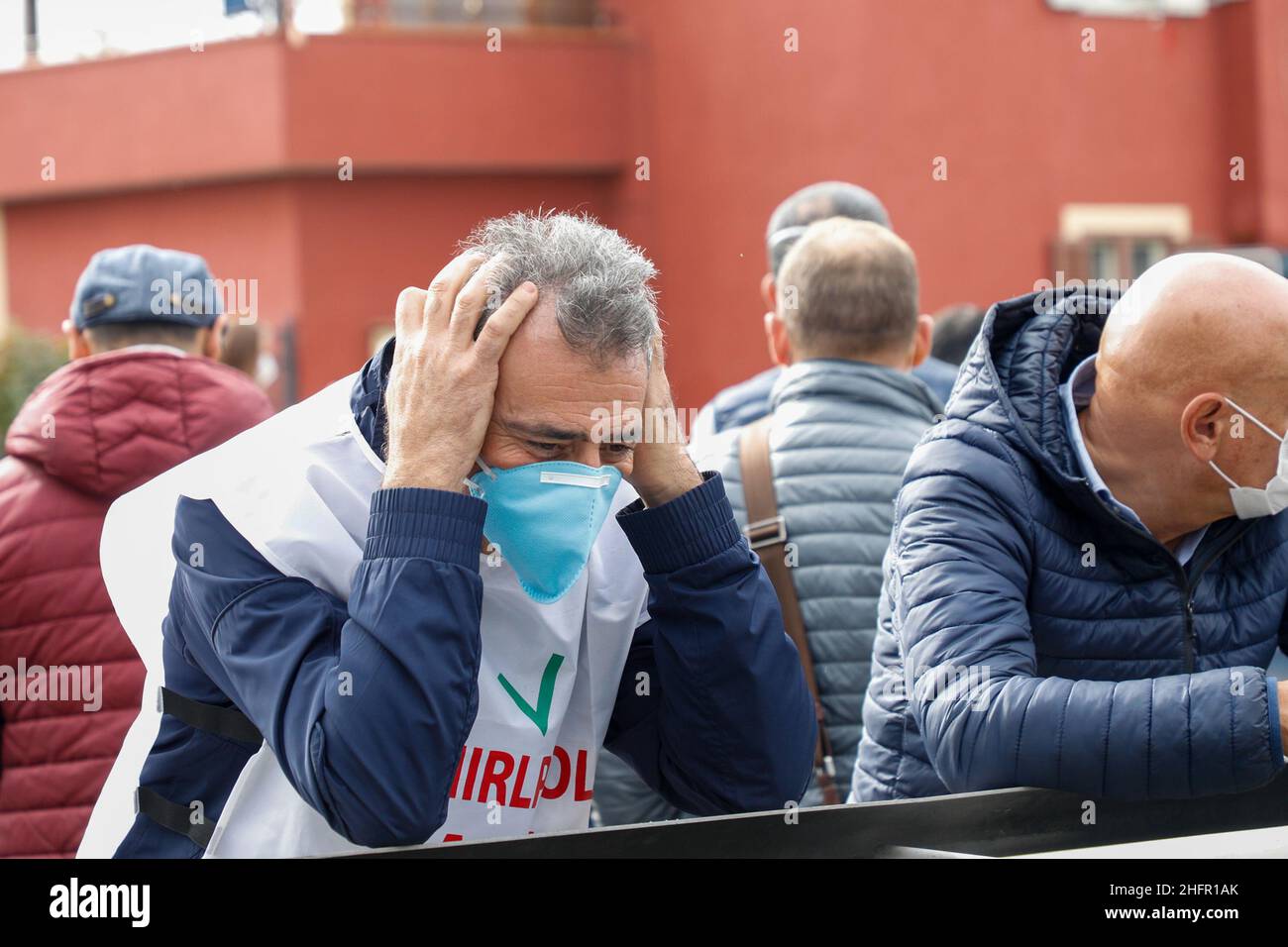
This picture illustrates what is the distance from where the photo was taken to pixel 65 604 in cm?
340

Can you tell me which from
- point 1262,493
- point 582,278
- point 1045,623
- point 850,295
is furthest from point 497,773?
point 850,295

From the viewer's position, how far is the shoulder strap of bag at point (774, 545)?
11.5 ft

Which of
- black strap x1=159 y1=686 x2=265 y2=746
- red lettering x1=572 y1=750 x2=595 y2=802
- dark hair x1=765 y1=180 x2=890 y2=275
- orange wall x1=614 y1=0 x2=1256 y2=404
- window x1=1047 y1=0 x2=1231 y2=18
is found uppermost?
window x1=1047 y1=0 x2=1231 y2=18

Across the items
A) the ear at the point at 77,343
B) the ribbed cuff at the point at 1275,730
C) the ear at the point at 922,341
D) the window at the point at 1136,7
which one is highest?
the window at the point at 1136,7

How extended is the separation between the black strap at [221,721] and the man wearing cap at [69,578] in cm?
126

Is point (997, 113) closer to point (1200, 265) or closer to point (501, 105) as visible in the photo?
point (501, 105)

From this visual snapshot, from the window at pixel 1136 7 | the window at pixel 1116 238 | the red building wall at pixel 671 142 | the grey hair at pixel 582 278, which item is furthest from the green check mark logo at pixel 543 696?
the window at pixel 1136 7

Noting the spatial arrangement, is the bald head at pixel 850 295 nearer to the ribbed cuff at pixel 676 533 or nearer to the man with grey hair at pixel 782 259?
the man with grey hair at pixel 782 259

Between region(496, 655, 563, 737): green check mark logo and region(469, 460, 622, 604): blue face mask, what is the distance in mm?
101

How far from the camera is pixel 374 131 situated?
1591cm

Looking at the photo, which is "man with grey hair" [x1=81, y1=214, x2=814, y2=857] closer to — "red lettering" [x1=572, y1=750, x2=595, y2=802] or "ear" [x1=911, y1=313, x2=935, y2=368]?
"red lettering" [x1=572, y1=750, x2=595, y2=802]

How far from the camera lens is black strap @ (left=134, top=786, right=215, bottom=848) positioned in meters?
2.20

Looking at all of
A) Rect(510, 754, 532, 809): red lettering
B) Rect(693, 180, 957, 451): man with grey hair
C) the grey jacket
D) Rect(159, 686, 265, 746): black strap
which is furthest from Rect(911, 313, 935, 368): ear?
Rect(159, 686, 265, 746): black strap
